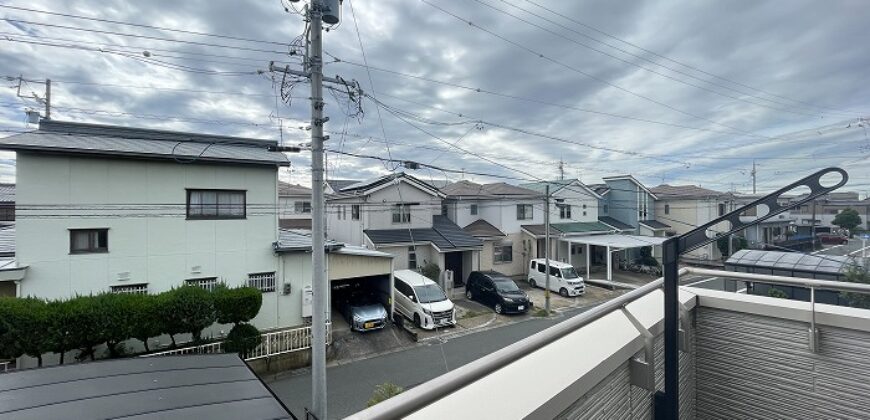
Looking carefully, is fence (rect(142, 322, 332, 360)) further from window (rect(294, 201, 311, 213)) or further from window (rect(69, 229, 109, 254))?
window (rect(294, 201, 311, 213))

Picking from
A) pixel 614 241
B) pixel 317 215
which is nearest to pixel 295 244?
pixel 317 215

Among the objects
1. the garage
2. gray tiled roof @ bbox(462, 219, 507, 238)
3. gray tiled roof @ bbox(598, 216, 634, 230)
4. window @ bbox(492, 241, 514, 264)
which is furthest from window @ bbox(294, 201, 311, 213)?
gray tiled roof @ bbox(598, 216, 634, 230)

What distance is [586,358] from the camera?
4.71ft

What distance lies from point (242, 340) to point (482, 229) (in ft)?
39.8

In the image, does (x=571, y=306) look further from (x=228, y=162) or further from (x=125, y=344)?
(x=125, y=344)

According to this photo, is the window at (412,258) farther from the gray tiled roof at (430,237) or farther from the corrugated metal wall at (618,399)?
the corrugated metal wall at (618,399)

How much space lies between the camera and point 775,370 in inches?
93.8

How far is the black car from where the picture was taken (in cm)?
1230

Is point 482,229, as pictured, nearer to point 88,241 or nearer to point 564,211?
point 564,211

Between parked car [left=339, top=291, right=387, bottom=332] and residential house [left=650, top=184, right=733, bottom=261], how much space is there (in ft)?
60.1

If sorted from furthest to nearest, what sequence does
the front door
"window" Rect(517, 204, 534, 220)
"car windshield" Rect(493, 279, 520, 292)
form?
"window" Rect(517, 204, 534, 220), the front door, "car windshield" Rect(493, 279, 520, 292)

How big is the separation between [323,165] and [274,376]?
512 centimetres

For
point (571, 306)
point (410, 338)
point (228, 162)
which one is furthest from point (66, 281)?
point (571, 306)

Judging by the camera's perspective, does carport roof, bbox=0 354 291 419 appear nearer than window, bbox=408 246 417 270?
Yes
